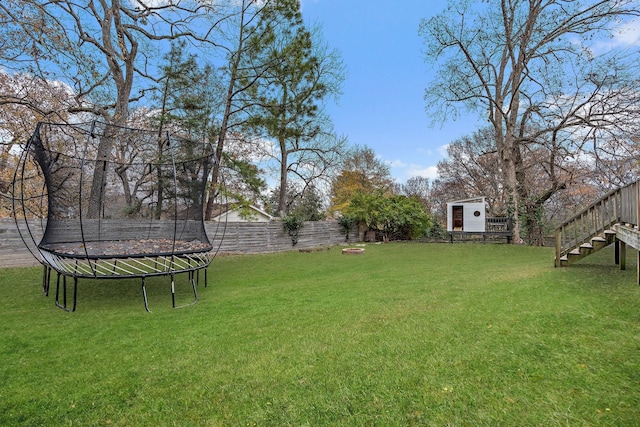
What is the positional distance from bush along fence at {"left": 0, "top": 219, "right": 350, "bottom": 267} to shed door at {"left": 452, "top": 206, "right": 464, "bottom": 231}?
187 inches

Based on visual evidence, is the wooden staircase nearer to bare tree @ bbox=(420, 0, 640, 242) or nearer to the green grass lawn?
the green grass lawn

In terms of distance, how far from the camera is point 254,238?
1100 cm

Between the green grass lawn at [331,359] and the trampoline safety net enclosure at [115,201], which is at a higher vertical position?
A: the trampoline safety net enclosure at [115,201]

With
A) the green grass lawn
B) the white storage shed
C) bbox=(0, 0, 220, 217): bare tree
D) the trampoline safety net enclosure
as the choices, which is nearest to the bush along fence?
the trampoline safety net enclosure

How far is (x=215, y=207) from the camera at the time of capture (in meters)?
13.2

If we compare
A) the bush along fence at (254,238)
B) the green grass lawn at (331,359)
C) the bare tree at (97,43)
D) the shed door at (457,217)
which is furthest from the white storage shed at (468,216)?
the bare tree at (97,43)

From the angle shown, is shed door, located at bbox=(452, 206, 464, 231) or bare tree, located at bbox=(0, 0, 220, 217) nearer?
bare tree, located at bbox=(0, 0, 220, 217)

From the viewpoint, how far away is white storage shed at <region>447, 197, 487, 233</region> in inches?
548

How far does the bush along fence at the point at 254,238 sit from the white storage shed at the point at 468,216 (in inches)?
185

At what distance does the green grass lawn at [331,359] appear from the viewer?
177 cm

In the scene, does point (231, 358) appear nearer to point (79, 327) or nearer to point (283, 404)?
point (283, 404)

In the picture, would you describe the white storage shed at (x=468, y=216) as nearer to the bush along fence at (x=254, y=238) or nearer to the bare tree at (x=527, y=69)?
the bare tree at (x=527, y=69)

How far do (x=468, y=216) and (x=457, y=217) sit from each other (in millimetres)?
695

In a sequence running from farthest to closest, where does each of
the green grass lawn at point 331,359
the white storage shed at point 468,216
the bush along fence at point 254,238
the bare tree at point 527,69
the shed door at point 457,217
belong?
1. the shed door at point 457,217
2. the white storage shed at point 468,216
3. the bare tree at point 527,69
4. the bush along fence at point 254,238
5. the green grass lawn at point 331,359
